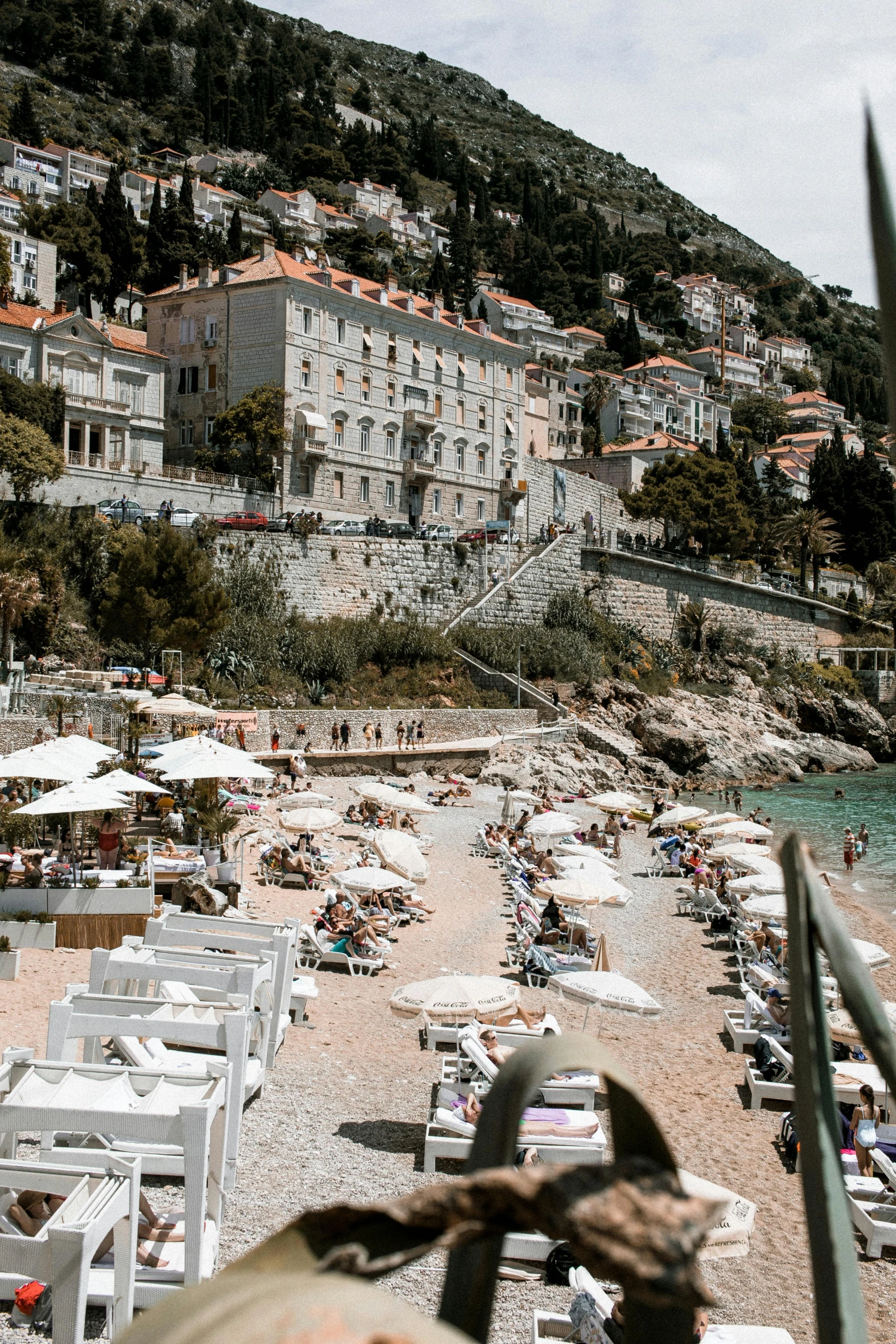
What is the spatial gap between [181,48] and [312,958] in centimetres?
14792

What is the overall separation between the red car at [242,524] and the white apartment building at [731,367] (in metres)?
92.1

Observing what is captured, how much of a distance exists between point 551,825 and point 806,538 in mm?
40817

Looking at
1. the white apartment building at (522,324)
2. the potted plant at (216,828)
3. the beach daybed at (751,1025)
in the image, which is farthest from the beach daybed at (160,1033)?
the white apartment building at (522,324)

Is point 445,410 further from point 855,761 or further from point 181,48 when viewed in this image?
point 181,48

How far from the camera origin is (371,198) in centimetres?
12144

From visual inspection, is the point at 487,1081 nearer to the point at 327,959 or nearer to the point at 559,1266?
the point at 559,1266

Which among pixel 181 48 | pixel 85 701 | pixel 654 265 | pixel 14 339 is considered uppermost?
pixel 181 48

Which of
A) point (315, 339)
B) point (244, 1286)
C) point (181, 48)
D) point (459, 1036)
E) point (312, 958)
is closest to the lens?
point (244, 1286)

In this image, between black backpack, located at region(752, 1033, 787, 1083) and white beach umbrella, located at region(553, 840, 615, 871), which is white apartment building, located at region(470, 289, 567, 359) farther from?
black backpack, located at region(752, 1033, 787, 1083)

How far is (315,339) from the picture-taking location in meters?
46.1

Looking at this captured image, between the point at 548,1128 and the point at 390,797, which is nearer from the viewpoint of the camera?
the point at 548,1128

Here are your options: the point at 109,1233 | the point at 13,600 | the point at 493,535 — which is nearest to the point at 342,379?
the point at 493,535

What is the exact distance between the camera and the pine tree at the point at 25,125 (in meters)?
90.1

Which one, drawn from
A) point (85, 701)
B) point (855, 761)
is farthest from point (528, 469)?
point (85, 701)
